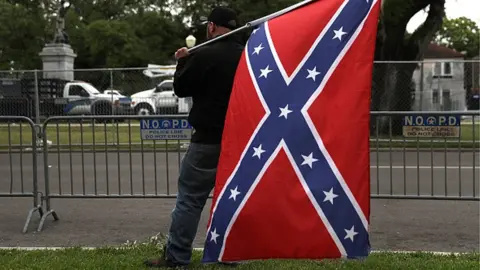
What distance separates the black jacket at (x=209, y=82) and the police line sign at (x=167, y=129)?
280 centimetres

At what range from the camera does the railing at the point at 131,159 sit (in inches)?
301

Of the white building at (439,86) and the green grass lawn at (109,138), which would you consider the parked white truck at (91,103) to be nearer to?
the green grass lawn at (109,138)

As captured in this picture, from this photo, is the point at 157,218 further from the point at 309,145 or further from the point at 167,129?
the point at 309,145

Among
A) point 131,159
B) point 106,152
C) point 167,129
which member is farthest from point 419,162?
point 106,152

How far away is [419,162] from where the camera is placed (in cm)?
971

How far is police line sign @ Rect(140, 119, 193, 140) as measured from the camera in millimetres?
7461

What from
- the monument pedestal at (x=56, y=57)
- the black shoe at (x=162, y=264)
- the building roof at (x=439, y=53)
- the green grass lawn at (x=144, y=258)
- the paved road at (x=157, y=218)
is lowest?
the paved road at (x=157, y=218)

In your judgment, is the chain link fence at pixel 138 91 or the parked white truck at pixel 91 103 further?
the parked white truck at pixel 91 103

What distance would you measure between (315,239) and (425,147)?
195 inches

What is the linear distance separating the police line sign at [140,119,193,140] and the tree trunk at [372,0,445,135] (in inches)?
422

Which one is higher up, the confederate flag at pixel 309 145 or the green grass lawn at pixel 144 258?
the confederate flag at pixel 309 145

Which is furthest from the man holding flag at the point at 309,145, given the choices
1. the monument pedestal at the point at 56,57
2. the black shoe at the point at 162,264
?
the monument pedestal at the point at 56,57

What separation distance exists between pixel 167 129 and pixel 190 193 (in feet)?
9.55

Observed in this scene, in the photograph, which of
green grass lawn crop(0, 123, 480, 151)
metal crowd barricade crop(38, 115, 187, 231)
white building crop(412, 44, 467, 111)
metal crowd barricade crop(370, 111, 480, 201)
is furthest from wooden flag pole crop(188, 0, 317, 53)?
white building crop(412, 44, 467, 111)
